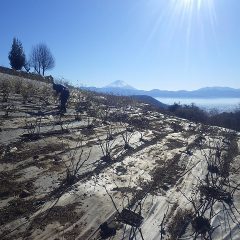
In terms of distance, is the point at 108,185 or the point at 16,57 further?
the point at 16,57

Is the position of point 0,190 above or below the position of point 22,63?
below

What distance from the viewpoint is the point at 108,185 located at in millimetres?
7082

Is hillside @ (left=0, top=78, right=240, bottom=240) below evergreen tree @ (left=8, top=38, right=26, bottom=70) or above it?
below

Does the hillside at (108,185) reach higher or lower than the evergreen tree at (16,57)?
lower

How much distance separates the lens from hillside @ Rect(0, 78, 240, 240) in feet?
17.3

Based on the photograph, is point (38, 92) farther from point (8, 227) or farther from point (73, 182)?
point (8, 227)

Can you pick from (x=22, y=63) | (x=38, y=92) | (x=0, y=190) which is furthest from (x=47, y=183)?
(x=22, y=63)

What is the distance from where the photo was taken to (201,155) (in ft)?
34.9

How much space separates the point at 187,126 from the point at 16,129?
9537 millimetres

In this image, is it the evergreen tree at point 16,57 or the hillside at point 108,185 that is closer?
the hillside at point 108,185

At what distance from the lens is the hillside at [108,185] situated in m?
5.27

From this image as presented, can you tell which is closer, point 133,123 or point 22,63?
point 133,123

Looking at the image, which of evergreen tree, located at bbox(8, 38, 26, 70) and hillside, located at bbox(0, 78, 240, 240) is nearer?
hillside, located at bbox(0, 78, 240, 240)

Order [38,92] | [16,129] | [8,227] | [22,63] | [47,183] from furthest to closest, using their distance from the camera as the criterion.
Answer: [22,63], [38,92], [16,129], [47,183], [8,227]
